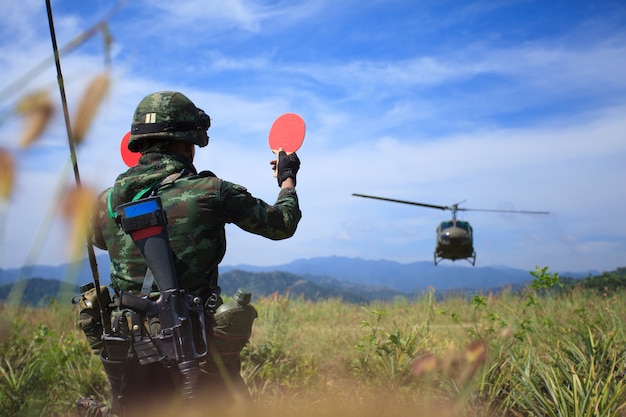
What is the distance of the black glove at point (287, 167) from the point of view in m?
3.64

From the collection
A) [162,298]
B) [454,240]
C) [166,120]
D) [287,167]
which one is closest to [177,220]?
[162,298]

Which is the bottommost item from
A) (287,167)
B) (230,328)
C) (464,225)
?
(230,328)

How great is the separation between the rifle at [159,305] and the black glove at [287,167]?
3.07 feet

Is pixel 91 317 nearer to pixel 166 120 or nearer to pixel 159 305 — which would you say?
pixel 159 305

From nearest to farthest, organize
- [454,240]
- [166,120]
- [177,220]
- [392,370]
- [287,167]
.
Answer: [177,220], [166,120], [287,167], [392,370], [454,240]

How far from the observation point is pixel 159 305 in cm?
295

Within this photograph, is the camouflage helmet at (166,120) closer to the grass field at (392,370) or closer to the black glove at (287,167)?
the black glove at (287,167)

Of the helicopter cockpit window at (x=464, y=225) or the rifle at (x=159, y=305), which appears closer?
the rifle at (x=159, y=305)

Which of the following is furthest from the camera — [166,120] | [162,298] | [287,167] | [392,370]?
[392,370]

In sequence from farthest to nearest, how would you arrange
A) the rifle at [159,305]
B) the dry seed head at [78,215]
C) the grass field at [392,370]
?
the grass field at [392,370] → the rifle at [159,305] → the dry seed head at [78,215]

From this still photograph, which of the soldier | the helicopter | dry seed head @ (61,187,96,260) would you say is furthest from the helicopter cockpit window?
dry seed head @ (61,187,96,260)

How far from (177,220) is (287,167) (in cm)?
87

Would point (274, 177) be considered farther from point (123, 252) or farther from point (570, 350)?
point (570, 350)

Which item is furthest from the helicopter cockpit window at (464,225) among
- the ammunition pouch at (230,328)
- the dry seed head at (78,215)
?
the dry seed head at (78,215)
